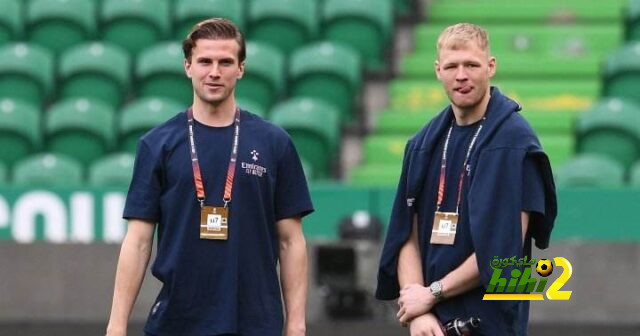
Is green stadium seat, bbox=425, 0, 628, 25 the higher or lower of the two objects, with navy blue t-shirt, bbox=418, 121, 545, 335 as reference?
higher

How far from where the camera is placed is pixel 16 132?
1183 cm

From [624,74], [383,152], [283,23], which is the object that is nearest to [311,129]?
[383,152]

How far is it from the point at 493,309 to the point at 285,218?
2.61 ft

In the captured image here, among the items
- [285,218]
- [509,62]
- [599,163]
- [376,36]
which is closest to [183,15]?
[376,36]

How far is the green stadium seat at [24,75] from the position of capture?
12.6 meters

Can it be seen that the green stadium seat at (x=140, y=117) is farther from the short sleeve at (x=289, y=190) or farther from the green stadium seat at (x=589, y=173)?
the short sleeve at (x=289, y=190)

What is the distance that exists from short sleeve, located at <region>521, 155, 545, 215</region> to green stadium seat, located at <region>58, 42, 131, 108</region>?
307 inches

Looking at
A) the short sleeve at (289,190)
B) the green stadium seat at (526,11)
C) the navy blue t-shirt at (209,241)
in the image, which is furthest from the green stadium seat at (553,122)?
the navy blue t-shirt at (209,241)

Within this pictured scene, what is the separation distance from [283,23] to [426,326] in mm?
8327

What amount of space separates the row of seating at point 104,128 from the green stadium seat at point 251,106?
3cm

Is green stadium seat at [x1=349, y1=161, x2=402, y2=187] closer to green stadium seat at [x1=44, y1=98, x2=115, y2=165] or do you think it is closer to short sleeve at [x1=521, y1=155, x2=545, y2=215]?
green stadium seat at [x1=44, y1=98, x2=115, y2=165]

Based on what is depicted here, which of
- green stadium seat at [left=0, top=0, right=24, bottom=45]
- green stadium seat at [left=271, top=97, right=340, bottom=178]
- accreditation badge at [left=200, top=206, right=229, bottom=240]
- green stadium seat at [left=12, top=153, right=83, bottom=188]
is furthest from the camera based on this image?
green stadium seat at [left=0, top=0, right=24, bottom=45]

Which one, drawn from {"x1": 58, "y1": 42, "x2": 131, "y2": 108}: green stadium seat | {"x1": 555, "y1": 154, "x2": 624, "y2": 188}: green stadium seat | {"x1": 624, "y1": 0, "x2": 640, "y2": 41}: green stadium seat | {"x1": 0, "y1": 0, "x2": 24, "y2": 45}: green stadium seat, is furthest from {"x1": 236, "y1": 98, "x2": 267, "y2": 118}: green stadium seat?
{"x1": 624, "y1": 0, "x2": 640, "y2": 41}: green stadium seat

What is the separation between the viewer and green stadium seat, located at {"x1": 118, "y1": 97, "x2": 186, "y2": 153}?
38.2 ft
